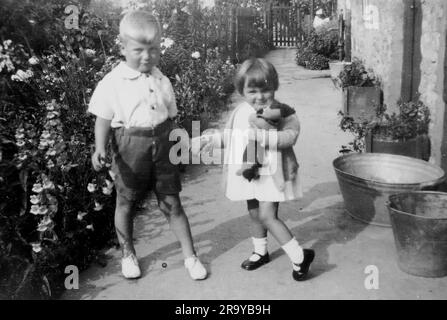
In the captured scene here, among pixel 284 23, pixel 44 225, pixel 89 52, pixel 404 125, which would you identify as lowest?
pixel 44 225

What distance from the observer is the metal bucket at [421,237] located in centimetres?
278

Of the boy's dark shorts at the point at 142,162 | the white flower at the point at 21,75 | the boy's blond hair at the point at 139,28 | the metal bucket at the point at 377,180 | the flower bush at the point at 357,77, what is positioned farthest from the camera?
the flower bush at the point at 357,77

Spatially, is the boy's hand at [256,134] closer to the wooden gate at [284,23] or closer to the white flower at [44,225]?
the white flower at [44,225]

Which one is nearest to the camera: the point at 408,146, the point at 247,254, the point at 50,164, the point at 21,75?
the point at 50,164

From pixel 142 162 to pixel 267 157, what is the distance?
2.28 feet

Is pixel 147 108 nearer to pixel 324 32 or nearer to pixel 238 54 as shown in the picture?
pixel 238 54

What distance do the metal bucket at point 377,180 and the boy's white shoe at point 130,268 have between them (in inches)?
63.8

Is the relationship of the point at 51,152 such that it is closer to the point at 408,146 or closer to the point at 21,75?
the point at 21,75

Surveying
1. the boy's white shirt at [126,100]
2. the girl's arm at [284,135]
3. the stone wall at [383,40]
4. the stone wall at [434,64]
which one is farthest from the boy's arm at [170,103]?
the stone wall at [383,40]

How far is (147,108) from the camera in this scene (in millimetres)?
2787

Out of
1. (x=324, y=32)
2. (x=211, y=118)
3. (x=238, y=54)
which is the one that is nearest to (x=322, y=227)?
(x=211, y=118)

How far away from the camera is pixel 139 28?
267 centimetres

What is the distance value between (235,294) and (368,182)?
1.28m

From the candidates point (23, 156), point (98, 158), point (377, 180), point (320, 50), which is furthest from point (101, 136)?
point (320, 50)
